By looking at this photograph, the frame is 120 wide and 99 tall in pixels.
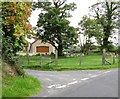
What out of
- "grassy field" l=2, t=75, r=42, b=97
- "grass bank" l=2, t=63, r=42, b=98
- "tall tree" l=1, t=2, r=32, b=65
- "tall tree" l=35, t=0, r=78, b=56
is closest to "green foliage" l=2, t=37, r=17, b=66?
"tall tree" l=1, t=2, r=32, b=65

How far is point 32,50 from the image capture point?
214 feet

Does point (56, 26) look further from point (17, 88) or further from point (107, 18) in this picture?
point (17, 88)

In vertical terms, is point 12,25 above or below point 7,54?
above

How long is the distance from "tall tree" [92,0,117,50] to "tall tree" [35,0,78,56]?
10442 mm

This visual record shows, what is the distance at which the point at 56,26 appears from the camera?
39.5m

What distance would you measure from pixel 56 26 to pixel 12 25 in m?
26.0

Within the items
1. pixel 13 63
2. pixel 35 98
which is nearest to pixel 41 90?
pixel 35 98

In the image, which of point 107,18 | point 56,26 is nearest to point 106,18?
point 107,18

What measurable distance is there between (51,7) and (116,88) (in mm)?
31419

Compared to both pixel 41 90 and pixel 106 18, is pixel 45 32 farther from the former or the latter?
pixel 41 90

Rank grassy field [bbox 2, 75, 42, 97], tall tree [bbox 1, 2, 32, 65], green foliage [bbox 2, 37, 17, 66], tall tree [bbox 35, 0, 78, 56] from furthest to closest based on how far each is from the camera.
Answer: tall tree [bbox 35, 0, 78, 56]
tall tree [bbox 1, 2, 32, 65]
green foliage [bbox 2, 37, 17, 66]
grassy field [bbox 2, 75, 42, 97]

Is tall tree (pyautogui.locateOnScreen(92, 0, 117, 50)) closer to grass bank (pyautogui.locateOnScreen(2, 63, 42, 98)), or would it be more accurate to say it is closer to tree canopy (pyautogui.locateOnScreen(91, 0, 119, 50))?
tree canopy (pyautogui.locateOnScreen(91, 0, 119, 50))

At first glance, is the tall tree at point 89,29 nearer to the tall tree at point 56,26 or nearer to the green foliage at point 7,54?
the tall tree at point 56,26

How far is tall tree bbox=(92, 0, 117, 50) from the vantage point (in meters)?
50.8
